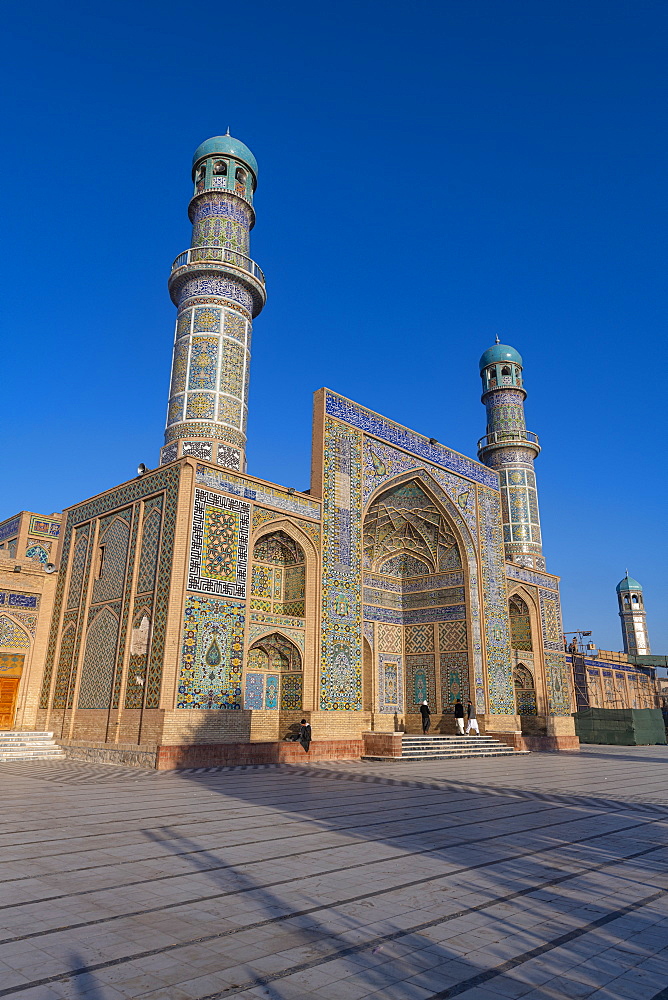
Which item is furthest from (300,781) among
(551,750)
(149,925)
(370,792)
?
(551,750)

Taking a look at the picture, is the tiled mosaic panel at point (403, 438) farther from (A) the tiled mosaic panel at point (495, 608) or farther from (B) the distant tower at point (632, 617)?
(B) the distant tower at point (632, 617)

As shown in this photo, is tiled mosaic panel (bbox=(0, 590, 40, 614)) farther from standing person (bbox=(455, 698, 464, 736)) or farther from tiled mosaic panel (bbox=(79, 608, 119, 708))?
standing person (bbox=(455, 698, 464, 736))

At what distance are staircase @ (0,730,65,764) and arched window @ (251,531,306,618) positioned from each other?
4.45 meters

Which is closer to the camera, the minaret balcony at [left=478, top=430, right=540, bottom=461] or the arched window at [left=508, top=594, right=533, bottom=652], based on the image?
the arched window at [left=508, top=594, right=533, bottom=652]

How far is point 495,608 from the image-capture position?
698 inches

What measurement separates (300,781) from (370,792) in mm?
1417

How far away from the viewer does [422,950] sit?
2646 mm

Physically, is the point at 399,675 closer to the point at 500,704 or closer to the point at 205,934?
the point at 500,704

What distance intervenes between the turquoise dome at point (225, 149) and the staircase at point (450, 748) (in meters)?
14.4

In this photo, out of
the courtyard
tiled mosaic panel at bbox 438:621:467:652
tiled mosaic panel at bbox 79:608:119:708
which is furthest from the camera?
tiled mosaic panel at bbox 438:621:467:652

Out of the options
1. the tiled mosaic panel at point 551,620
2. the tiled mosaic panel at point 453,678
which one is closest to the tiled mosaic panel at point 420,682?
the tiled mosaic panel at point 453,678

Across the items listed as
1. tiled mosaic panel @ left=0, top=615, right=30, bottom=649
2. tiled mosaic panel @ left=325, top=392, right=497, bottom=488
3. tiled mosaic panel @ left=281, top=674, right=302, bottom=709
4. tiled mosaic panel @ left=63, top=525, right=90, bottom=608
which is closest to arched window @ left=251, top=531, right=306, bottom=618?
tiled mosaic panel @ left=281, top=674, right=302, bottom=709

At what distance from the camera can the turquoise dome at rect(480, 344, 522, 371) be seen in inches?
1046

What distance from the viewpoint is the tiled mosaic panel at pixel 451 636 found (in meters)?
17.2
